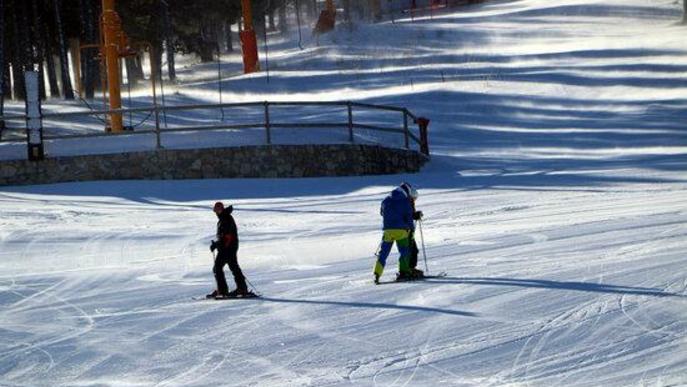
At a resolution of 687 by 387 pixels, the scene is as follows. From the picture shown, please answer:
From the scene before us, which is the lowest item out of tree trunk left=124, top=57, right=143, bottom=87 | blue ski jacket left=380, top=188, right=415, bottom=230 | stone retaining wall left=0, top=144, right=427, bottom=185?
tree trunk left=124, top=57, right=143, bottom=87

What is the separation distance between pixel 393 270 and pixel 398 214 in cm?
132

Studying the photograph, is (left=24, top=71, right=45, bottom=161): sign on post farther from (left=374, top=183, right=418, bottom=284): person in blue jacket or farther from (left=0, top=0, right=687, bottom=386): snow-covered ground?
(left=374, top=183, right=418, bottom=284): person in blue jacket

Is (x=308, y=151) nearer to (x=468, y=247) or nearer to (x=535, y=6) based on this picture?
(x=468, y=247)

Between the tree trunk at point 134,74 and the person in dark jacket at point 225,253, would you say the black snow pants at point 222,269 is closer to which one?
the person in dark jacket at point 225,253

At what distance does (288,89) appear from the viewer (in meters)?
47.3

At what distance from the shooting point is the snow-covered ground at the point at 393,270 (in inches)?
424

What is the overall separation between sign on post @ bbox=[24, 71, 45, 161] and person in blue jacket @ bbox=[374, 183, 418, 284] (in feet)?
43.4

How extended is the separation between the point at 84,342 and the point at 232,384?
2313mm

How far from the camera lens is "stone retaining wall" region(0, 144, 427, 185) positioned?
2650 cm

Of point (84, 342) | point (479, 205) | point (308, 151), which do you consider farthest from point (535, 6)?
point (84, 342)

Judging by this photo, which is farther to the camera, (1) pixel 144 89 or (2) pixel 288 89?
(1) pixel 144 89

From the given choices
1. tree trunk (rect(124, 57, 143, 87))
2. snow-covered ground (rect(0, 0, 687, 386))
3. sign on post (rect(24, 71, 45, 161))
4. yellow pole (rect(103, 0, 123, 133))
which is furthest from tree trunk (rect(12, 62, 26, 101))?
sign on post (rect(24, 71, 45, 161))

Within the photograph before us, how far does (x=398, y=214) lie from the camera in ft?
48.3

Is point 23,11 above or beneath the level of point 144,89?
above
